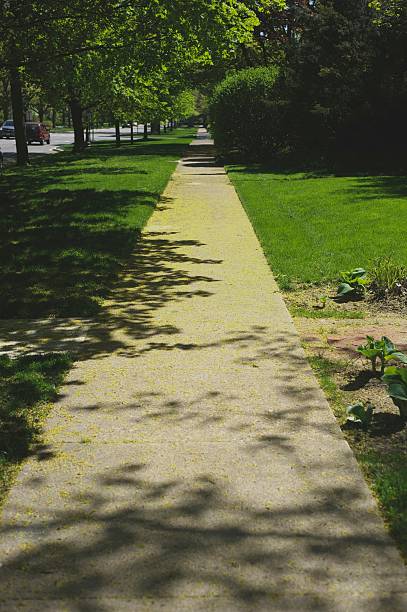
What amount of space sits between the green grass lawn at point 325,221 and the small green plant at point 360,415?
415cm

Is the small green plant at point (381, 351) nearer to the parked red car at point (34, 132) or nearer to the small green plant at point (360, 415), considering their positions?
the small green plant at point (360, 415)

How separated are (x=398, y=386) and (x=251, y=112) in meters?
25.4

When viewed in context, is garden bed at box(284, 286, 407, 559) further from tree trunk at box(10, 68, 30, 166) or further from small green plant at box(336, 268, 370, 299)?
tree trunk at box(10, 68, 30, 166)

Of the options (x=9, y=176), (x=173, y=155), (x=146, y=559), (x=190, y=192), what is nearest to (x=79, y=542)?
(x=146, y=559)

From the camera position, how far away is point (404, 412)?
4.62 metres

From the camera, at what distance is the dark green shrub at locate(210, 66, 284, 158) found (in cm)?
2792

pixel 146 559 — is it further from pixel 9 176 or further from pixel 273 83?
pixel 273 83

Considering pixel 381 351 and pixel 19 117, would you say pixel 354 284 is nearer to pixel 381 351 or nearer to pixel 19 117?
pixel 381 351

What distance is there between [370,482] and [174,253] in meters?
7.46

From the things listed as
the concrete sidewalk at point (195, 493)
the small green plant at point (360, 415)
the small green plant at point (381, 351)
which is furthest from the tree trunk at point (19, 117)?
the small green plant at point (360, 415)

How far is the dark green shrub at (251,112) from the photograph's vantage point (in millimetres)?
27922

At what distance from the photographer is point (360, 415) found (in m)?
4.58

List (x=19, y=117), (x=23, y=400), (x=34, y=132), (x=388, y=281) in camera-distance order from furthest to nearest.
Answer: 1. (x=34, y=132)
2. (x=19, y=117)
3. (x=388, y=281)
4. (x=23, y=400)

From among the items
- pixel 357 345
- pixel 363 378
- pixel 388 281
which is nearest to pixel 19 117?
pixel 388 281
